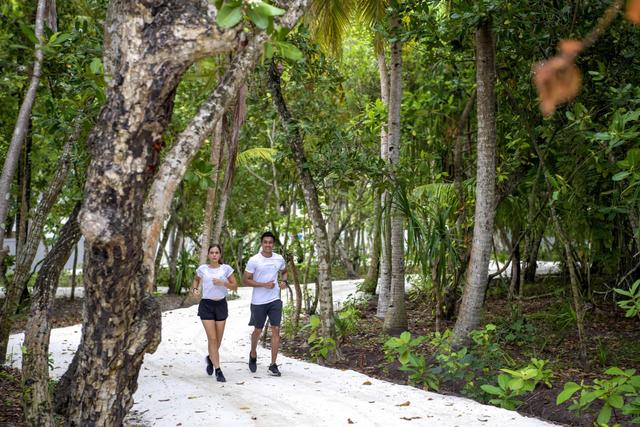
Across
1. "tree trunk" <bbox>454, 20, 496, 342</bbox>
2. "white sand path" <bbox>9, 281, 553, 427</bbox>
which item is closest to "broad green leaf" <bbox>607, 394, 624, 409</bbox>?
"white sand path" <bbox>9, 281, 553, 427</bbox>

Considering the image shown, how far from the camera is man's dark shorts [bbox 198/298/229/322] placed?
8.62m

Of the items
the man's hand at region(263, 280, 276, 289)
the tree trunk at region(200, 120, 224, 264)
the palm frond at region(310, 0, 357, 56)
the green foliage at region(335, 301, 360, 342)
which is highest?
the palm frond at region(310, 0, 357, 56)

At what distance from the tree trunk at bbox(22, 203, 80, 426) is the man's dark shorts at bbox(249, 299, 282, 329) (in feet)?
9.99

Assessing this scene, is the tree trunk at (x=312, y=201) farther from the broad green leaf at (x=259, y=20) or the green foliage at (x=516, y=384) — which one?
the broad green leaf at (x=259, y=20)

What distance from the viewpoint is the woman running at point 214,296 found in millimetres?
8562

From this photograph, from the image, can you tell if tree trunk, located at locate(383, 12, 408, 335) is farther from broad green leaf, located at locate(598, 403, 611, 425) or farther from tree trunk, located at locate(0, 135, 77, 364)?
tree trunk, located at locate(0, 135, 77, 364)

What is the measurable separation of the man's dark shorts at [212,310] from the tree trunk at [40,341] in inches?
102

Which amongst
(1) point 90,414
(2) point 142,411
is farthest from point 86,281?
(2) point 142,411

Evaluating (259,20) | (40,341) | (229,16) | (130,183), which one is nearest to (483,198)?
(40,341)

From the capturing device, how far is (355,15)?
41.1 ft

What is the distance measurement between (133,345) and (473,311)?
5.56 m

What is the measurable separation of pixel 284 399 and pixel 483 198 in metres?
3.47

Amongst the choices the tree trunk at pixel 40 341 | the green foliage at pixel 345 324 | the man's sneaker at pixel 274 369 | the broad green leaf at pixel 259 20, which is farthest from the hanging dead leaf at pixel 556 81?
the green foliage at pixel 345 324

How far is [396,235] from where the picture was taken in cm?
1165
